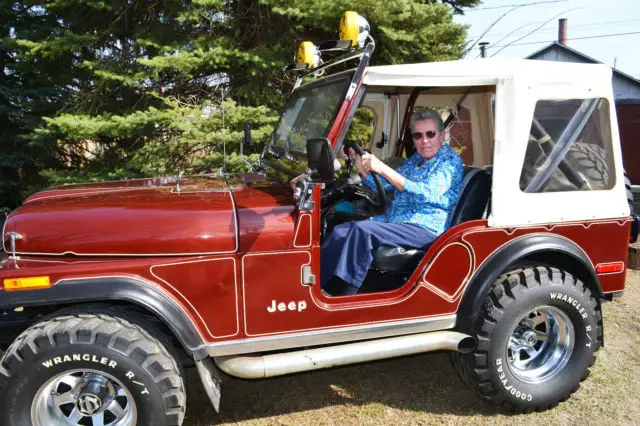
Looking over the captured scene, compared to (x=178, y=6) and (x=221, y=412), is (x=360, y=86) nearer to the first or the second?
(x=221, y=412)

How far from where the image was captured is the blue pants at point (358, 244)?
2.73 metres

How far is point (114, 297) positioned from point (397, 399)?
192 cm

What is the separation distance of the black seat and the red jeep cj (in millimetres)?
10

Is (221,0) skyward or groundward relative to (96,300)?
skyward

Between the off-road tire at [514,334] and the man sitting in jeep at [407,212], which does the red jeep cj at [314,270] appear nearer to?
the off-road tire at [514,334]

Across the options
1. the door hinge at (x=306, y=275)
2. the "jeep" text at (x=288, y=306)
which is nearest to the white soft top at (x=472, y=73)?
the door hinge at (x=306, y=275)

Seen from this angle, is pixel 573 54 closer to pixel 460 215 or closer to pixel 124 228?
pixel 460 215

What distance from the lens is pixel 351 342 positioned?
274 cm

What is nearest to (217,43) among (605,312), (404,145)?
(404,145)

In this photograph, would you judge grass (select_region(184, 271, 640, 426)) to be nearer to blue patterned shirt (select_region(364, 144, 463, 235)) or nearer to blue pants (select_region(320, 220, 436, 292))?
blue pants (select_region(320, 220, 436, 292))

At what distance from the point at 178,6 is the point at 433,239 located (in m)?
4.87

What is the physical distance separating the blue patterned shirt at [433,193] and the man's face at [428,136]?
0.04 metres

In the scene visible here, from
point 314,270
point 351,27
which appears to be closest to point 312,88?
point 351,27

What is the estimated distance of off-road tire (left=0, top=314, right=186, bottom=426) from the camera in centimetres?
226
